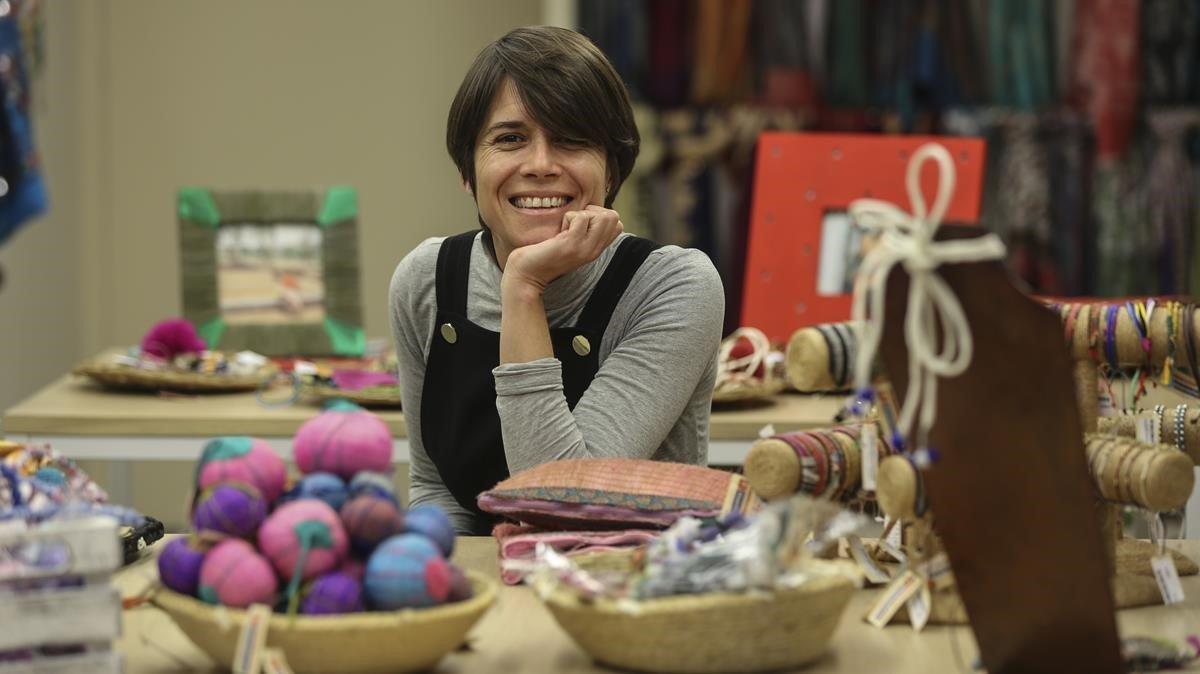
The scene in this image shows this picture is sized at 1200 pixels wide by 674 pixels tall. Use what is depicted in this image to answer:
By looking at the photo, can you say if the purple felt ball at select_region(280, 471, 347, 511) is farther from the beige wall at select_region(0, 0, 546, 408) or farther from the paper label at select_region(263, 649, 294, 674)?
the beige wall at select_region(0, 0, 546, 408)

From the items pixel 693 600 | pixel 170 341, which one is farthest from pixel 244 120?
pixel 693 600

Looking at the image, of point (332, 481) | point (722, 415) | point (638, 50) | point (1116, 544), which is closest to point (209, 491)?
point (332, 481)

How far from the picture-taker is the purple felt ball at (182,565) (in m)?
1.05

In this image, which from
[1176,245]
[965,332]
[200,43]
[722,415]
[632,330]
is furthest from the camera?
[200,43]

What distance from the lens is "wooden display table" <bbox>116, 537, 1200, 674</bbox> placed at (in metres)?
1.10

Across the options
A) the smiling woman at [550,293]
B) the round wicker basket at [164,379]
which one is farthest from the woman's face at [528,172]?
the round wicker basket at [164,379]

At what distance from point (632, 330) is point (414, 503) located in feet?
1.13

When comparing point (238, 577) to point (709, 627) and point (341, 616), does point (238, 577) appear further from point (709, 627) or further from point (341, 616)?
point (709, 627)

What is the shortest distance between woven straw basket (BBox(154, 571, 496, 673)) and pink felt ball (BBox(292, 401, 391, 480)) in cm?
12

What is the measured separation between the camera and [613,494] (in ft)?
4.41

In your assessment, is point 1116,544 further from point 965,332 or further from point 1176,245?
point 1176,245

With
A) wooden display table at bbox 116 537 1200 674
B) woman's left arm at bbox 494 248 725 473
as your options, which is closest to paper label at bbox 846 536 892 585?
wooden display table at bbox 116 537 1200 674

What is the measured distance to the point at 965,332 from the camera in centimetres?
99

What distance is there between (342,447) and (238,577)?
0.12m
